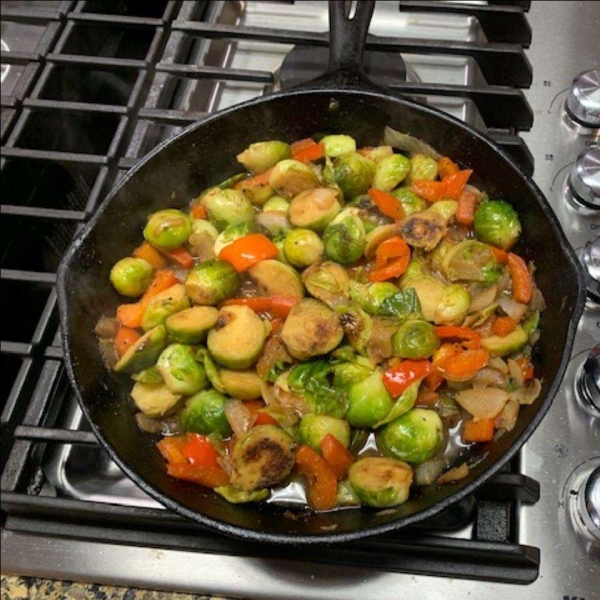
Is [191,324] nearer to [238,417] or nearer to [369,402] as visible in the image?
[238,417]

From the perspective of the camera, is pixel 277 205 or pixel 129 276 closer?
pixel 129 276

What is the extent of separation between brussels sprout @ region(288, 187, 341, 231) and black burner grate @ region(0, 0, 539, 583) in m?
0.44

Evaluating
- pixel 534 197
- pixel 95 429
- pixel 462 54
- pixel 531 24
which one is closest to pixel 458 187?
pixel 534 197

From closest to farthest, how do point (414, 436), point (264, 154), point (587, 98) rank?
point (414, 436)
point (587, 98)
point (264, 154)

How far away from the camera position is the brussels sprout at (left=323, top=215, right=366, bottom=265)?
6.45ft

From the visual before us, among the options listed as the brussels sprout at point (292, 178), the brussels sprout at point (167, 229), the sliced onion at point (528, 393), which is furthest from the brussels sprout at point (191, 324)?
the sliced onion at point (528, 393)

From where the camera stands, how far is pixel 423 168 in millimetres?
2113

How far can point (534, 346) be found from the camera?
185 centimetres

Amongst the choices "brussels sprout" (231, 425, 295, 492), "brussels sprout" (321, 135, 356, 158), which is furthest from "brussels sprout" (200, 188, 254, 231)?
"brussels sprout" (231, 425, 295, 492)

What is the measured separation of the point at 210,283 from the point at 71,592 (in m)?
0.87

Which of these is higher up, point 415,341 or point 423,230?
point 423,230

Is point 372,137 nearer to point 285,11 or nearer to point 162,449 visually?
point 285,11

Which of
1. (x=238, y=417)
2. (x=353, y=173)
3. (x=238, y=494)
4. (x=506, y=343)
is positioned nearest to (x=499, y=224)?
(x=506, y=343)

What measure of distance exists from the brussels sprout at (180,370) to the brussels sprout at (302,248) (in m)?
0.43
